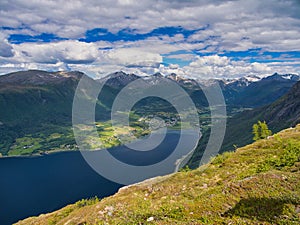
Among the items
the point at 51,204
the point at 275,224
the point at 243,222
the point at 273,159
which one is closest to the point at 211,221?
the point at 243,222

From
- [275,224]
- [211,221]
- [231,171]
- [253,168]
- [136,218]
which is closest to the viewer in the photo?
[275,224]

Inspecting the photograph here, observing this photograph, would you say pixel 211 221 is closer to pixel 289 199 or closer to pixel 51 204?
pixel 289 199

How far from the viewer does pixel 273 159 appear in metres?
30.3

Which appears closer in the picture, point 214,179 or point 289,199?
point 289,199

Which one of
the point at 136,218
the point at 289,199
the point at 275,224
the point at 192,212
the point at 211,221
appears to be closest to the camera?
the point at 275,224

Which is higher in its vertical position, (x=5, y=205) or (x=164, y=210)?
(x=164, y=210)

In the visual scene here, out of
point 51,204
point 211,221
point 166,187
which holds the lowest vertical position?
point 51,204

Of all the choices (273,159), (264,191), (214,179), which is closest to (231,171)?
(214,179)

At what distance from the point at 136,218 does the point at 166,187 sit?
44.2 ft

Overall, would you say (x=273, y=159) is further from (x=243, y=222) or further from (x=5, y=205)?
(x=5, y=205)

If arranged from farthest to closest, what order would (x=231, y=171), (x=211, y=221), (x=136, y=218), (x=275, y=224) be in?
1. (x=231, y=171)
2. (x=136, y=218)
3. (x=211, y=221)
4. (x=275, y=224)

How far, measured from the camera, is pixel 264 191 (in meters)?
19.1

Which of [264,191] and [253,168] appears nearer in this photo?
[264,191]

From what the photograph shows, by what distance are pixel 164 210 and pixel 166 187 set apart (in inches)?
480
